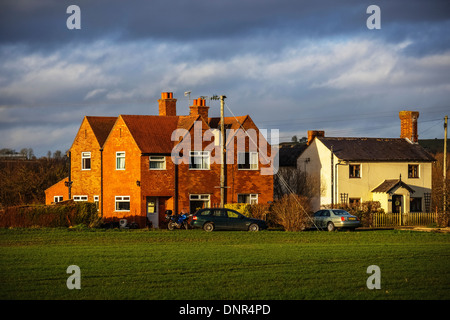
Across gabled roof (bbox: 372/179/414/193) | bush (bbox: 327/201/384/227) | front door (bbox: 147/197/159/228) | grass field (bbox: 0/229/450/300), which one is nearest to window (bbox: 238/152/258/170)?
front door (bbox: 147/197/159/228)

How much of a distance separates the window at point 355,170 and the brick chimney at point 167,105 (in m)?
15.8

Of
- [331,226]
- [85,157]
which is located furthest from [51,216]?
[331,226]

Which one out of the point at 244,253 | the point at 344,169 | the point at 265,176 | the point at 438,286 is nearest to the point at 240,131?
the point at 265,176

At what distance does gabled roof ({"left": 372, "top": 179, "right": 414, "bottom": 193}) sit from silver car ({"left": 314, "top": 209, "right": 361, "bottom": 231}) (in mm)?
13497

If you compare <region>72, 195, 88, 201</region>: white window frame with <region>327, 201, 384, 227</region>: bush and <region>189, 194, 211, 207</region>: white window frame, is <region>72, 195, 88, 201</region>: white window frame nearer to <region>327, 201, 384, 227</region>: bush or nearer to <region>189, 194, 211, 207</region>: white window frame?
<region>189, 194, 211, 207</region>: white window frame

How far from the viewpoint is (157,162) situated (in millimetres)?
45500

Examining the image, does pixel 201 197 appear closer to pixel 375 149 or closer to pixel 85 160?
pixel 85 160

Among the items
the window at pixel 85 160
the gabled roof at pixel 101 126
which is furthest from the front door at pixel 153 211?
the window at pixel 85 160

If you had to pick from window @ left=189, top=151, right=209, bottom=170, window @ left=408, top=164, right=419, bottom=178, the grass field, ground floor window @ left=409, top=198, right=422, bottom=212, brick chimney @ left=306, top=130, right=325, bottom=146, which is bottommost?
the grass field

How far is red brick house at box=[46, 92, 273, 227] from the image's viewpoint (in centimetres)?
4531

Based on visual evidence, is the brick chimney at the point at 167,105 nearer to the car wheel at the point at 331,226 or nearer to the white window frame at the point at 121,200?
the white window frame at the point at 121,200

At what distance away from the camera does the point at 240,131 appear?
157 ft

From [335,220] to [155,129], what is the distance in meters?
14.8
